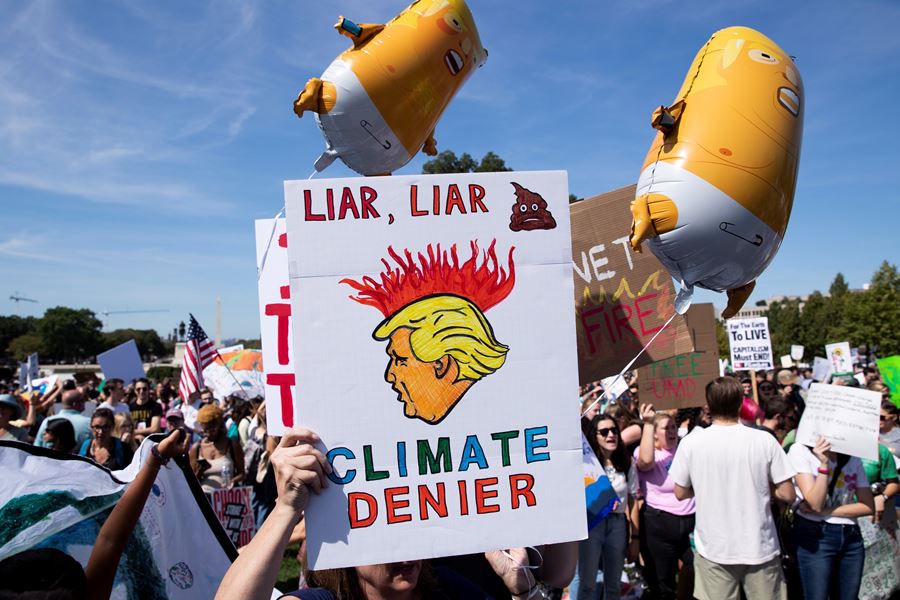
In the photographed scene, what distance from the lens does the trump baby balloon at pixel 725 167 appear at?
7.84 ft

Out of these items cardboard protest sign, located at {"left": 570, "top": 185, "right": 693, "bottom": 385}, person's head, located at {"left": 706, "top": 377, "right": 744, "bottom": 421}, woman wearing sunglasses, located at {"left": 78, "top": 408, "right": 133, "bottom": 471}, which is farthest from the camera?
woman wearing sunglasses, located at {"left": 78, "top": 408, "right": 133, "bottom": 471}

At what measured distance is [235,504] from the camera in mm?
5383

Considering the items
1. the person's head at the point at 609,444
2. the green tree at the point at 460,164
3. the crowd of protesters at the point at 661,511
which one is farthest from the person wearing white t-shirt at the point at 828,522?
the green tree at the point at 460,164

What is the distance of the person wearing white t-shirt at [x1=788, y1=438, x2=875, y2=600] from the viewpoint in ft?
13.9

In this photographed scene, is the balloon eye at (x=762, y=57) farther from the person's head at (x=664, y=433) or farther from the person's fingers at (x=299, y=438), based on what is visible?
the person's head at (x=664, y=433)

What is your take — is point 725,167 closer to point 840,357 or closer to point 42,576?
point 42,576

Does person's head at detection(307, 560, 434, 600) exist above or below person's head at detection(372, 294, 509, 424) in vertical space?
below

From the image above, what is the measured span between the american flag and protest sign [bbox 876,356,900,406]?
10258 millimetres

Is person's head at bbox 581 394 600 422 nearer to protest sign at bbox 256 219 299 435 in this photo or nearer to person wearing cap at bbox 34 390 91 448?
protest sign at bbox 256 219 299 435

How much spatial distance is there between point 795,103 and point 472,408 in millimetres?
1814

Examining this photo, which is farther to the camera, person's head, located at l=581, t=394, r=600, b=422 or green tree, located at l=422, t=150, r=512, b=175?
green tree, located at l=422, t=150, r=512, b=175

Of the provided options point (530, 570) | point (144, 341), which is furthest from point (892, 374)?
point (144, 341)

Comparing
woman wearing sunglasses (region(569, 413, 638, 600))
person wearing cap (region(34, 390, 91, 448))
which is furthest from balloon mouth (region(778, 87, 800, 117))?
person wearing cap (region(34, 390, 91, 448))

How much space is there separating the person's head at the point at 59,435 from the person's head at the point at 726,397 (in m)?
4.70
